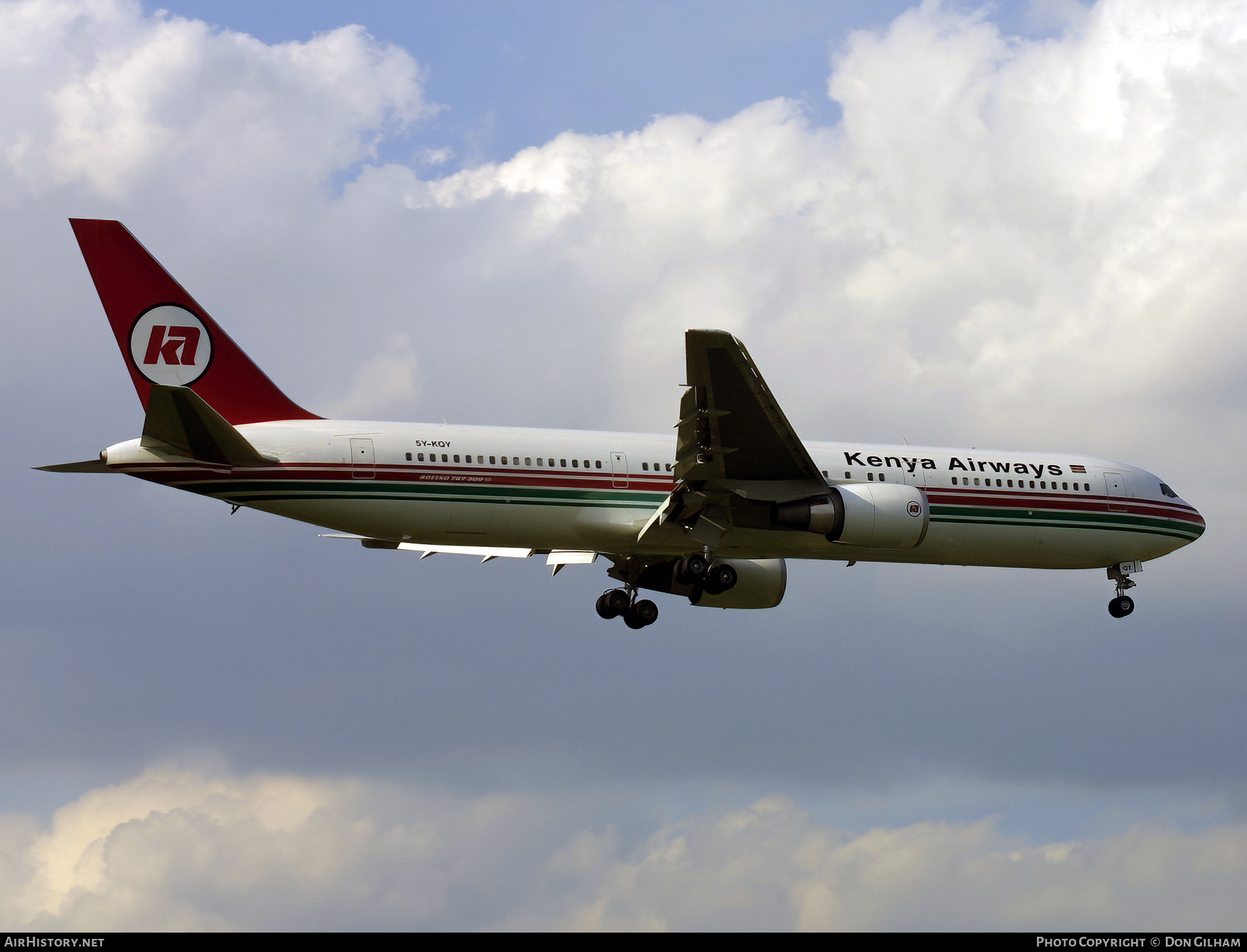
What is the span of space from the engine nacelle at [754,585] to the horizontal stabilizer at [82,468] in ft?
50.8

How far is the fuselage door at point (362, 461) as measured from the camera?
2964 cm

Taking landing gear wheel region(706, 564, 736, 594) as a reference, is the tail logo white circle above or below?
above

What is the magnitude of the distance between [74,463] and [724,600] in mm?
16535

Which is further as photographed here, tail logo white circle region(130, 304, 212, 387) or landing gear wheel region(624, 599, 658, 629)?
landing gear wheel region(624, 599, 658, 629)

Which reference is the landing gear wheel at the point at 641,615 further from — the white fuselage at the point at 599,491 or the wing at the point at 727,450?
the wing at the point at 727,450

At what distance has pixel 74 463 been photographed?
28828 millimetres

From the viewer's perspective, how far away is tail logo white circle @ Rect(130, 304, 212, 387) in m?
31.0

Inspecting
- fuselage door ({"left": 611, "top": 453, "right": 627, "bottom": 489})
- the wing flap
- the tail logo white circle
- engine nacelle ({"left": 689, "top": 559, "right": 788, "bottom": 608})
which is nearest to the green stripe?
fuselage door ({"left": 611, "top": 453, "right": 627, "bottom": 489})

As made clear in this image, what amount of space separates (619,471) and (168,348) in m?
10.1

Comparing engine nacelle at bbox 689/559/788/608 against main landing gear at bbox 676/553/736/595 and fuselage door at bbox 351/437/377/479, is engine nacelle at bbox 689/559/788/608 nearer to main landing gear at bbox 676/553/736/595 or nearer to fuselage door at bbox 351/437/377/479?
main landing gear at bbox 676/553/736/595

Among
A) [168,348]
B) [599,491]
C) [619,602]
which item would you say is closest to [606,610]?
[619,602]

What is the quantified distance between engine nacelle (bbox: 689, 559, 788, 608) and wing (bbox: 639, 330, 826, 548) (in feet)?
19.0

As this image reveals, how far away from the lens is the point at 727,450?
2964 cm
